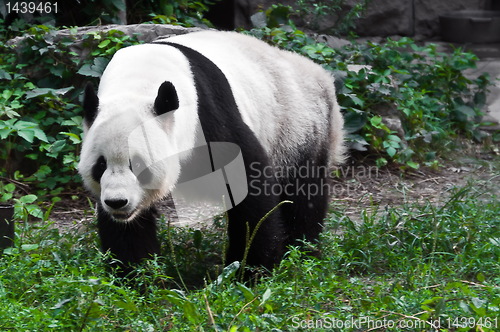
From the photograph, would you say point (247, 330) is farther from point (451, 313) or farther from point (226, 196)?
point (226, 196)

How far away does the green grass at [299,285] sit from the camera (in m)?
3.52

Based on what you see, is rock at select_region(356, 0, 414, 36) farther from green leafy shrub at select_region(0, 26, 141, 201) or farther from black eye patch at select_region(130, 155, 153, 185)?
black eye patch at select_region(130, 155, 153, 185)

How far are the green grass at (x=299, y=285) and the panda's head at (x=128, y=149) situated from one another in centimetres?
38

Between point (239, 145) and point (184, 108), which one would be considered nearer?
point (184, 108)

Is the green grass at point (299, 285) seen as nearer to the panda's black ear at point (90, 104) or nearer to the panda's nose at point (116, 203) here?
the panda's nose at point (116, 203)

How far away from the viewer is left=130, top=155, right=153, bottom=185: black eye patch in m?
4.05

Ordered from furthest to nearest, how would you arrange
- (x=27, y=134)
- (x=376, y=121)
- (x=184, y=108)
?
(x=376, y=121)
(x=27, y=134)
(x=184, y=108)

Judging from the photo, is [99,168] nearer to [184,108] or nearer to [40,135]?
[184,108]

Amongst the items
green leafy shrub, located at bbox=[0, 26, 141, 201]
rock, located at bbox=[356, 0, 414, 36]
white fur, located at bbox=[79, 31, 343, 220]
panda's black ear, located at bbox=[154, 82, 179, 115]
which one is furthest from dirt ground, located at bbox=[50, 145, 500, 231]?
rock, located at bbox=[356, 0, 414, 36]

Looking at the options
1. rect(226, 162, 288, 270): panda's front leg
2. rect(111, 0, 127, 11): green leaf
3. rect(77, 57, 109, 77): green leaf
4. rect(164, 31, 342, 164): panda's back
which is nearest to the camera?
rect(226, 162, 288, 270): panda's front leg

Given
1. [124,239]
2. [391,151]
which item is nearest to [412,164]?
[391,151]

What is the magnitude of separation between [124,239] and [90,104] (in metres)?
0.87

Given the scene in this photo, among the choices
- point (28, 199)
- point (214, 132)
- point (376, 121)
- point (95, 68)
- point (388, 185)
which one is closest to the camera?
point (214, 132)

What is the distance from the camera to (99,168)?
162 inches
